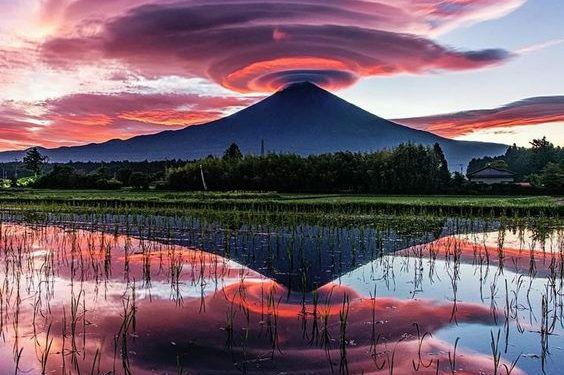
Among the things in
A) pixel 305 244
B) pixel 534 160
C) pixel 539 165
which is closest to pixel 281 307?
pixel 305 244

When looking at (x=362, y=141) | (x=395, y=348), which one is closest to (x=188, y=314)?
(x=395, y=348)

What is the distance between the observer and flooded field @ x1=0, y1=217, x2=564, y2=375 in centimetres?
666

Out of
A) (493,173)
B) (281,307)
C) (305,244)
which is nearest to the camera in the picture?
(281,307)

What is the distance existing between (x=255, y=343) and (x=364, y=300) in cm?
302

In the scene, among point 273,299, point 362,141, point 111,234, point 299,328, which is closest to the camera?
point 299,328

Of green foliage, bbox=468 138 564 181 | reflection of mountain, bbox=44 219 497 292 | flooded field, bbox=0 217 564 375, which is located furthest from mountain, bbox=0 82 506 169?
flooded field, bbox=0 217 564 375

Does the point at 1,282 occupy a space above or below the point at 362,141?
below

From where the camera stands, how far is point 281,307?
9008mm

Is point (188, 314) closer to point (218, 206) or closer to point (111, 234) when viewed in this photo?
point (111, 234)

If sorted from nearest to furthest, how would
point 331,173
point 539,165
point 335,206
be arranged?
point 335,206
point 331,173
point 539,165

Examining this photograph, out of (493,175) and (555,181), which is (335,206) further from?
(493,175)

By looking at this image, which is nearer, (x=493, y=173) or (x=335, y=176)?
(x=335, y=176)

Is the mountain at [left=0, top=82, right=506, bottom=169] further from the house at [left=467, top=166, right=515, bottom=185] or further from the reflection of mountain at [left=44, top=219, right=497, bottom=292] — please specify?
the reflection of mountain at [left=44, top=219, right=497, bottom=292]

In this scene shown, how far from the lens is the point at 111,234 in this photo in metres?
18.9
